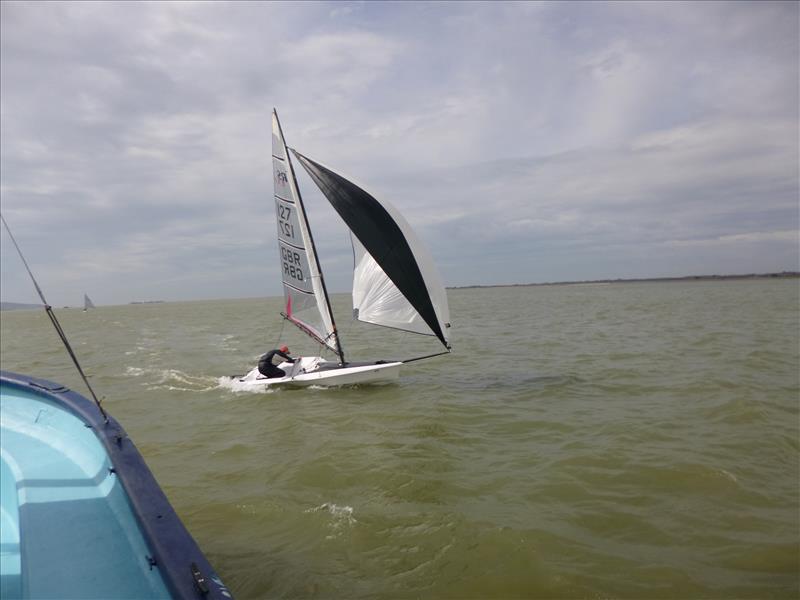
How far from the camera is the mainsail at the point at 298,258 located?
13.0 metres

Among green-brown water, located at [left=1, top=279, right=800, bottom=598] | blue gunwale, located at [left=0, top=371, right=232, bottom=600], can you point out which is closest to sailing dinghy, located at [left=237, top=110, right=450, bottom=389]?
green-brown water, located at [left=1, top=279, right=800, bottom=598]

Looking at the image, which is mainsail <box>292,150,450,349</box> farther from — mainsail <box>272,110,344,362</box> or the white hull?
mainsail <box>272,110,344,362</box>

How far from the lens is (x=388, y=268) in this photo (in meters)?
11.3

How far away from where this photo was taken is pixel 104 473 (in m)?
3.59

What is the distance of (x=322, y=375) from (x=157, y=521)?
370 inches

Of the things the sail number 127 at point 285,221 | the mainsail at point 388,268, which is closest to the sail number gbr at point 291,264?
the sail number 127 at point 285,221

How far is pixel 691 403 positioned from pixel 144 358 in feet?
70.7

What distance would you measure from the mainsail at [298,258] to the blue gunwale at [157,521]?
8900mm

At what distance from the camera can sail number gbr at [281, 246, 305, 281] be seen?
13.4m

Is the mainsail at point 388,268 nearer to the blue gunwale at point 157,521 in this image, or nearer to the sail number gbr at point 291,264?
the sail number gbr at point 291,264


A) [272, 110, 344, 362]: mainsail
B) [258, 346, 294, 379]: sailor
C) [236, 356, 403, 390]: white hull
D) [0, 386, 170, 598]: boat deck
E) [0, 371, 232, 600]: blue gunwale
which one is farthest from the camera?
[272, 110, 344, 362]: mainsail

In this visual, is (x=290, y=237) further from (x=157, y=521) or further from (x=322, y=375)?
(x=157, y=521)

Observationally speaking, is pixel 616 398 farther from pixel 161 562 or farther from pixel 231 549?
pixel 161 562

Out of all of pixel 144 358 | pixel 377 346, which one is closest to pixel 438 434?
pixel 377 346
